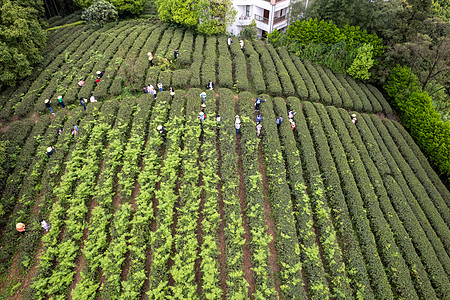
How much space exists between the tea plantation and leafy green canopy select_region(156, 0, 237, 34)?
6.13 metres

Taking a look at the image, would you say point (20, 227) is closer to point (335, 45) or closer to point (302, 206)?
point (302, 206)

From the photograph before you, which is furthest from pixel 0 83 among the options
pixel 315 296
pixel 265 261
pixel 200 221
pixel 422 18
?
pixel 422 18

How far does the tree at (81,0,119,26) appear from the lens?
2725cm

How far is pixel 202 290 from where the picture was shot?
10.5 metres

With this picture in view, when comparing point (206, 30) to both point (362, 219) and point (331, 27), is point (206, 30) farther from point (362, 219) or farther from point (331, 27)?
point (362, 219)

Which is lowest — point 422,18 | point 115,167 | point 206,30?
point 115,167

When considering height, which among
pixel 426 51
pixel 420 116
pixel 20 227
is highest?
pixel 426 51

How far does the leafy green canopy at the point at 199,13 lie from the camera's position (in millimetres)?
24500

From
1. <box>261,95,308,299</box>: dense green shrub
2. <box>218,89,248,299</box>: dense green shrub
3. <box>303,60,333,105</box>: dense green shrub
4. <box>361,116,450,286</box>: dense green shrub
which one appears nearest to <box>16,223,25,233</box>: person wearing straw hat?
<box>218,89,248,299</box>: dense green shrub

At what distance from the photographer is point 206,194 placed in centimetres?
1312

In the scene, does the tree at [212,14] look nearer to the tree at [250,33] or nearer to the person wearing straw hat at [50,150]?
the tree at [250,33]

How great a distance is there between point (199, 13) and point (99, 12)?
12330mm

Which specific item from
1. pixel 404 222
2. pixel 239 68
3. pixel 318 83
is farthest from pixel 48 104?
pixel 404 222

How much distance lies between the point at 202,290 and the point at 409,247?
11629 mm
